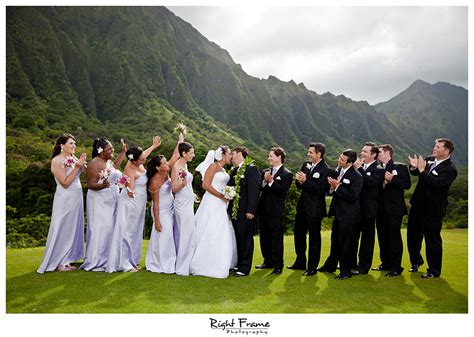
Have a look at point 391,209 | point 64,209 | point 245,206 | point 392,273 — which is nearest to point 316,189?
point 245,206

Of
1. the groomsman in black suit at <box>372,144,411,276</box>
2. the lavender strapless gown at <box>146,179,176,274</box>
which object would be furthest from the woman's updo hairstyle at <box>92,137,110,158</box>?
the groomsman in black suit at <box>372,144,411,276</box>

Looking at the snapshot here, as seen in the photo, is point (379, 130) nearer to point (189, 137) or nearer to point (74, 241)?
point (189, 137)

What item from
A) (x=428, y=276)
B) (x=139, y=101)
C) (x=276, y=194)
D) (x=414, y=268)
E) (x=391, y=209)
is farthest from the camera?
(x=139, y=101)

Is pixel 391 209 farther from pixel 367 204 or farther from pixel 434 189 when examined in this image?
pixel 434 189

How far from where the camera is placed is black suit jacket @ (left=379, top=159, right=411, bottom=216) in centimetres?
746

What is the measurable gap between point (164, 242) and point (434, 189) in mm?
4675

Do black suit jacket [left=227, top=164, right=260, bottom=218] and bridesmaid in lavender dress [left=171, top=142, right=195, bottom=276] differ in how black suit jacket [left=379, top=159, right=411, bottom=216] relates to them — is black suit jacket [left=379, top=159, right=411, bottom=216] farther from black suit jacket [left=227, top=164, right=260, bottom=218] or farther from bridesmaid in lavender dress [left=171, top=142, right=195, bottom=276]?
bridesmaid in lavender dress [left=171, top=142, right=195, bottom=276]

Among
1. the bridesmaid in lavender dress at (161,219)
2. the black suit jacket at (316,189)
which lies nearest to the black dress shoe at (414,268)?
the black suit jacket at (316,189)

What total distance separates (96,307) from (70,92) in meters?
56.2

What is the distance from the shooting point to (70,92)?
186ft

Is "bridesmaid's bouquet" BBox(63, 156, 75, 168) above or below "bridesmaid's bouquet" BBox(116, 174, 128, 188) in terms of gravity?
above

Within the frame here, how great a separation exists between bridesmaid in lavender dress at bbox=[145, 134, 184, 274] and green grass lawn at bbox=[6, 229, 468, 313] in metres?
0.26

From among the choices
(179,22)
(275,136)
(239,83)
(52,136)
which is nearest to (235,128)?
(275,136)

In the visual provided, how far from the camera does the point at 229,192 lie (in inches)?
275
